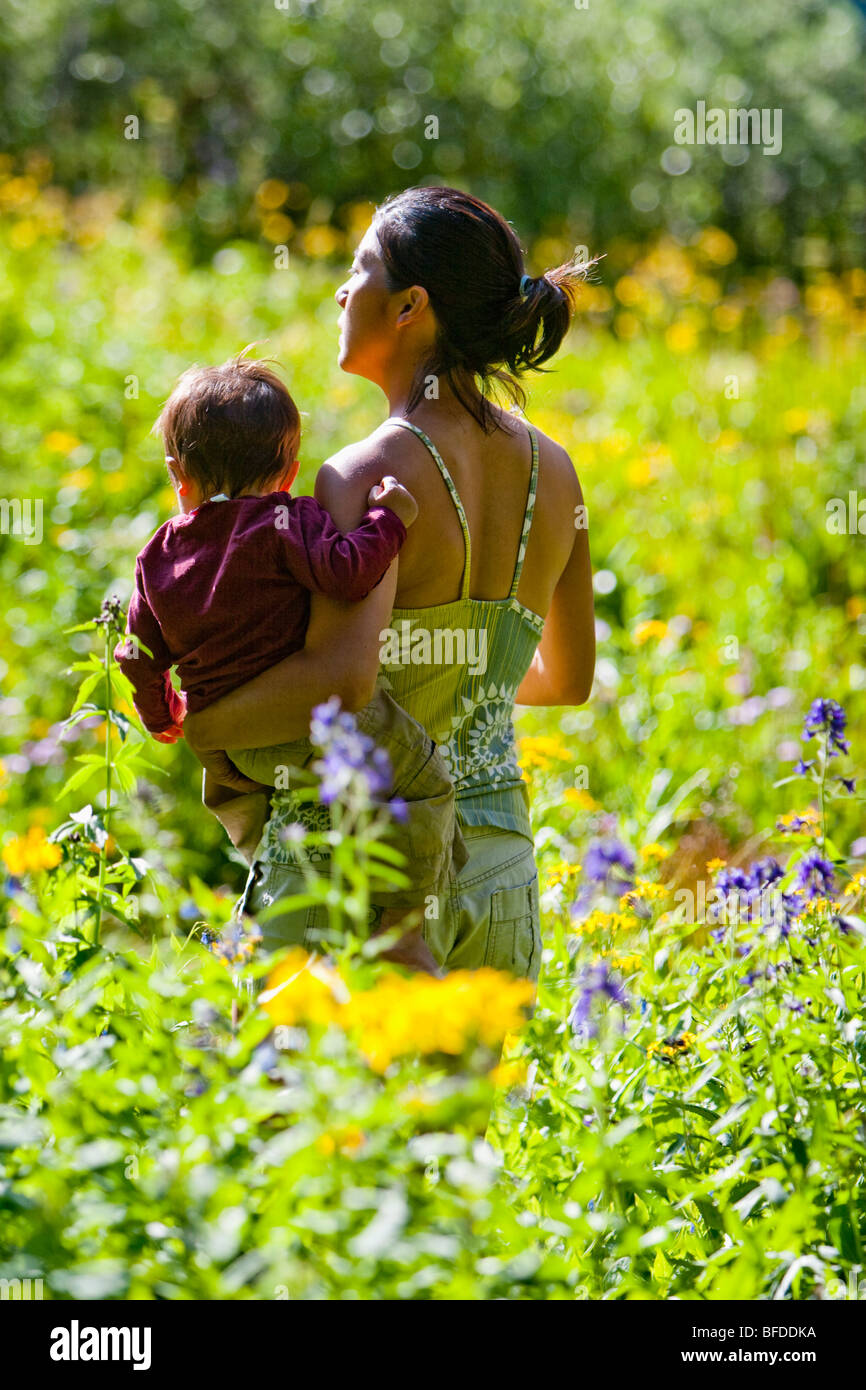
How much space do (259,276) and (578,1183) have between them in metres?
7.99

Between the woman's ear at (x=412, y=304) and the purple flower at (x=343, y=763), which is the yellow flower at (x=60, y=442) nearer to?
the woman's ear at (x=412, y=304)

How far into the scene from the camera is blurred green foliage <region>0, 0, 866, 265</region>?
11.7 m

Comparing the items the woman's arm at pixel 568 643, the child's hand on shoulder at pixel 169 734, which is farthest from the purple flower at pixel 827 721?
the child's hand on shoulder at pixel 169 734

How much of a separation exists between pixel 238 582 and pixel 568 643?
2.72 feet

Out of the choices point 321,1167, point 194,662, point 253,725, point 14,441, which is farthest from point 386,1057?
point 14,441

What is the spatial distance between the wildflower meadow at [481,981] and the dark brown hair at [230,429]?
277mm

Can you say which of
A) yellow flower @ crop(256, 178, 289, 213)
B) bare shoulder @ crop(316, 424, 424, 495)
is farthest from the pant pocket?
yellow flower @ crop(256, 178, 289, 213)

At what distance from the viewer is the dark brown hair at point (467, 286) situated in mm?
2229

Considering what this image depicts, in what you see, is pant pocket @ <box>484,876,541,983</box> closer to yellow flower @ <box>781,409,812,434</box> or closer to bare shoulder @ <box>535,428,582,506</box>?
bare shoulder @ <box>535,428,582,506</box>

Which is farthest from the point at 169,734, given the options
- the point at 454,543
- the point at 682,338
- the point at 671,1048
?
the point at 682,338

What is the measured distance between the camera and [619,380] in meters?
7.61

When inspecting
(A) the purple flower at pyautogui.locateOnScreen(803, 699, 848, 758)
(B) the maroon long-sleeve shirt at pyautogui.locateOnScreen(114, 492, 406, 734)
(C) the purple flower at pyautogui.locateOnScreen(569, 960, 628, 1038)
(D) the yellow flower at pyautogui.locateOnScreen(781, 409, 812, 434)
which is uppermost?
(D) the yellow flower at pyautogui.locateOnScreen(781, 409, 812, 434)

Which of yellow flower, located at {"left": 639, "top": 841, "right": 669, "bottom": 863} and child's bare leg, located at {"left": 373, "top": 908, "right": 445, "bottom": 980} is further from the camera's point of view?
yellow flower, located at {"left": 639, "top": 841, "right": 669, "bottom": 863}

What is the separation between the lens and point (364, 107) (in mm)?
11844
